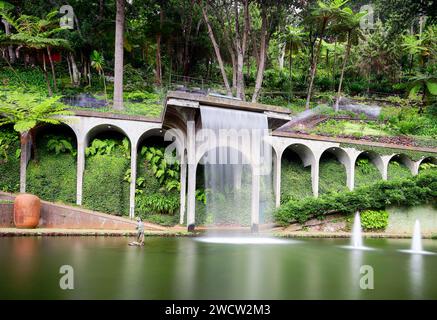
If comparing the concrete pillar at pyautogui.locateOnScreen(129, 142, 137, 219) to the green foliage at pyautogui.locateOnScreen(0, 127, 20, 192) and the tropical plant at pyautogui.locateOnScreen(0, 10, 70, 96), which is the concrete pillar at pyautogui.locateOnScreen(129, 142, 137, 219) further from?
the tropical plant at pyautogui.locateOnScreen(0, 10, 70, 96)

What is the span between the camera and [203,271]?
9016mm

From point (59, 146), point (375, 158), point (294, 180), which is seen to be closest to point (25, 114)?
point (59, 146)

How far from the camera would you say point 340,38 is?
115 feet

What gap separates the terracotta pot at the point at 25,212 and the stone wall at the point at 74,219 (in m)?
0.49

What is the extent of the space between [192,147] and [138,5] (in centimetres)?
1721

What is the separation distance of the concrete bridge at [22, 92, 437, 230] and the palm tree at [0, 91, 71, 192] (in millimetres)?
796

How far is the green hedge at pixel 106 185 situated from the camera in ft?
63.0

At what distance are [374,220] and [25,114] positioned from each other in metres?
16.2

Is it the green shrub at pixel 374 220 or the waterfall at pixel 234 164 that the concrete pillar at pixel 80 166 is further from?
the green shrub at pixel 374 220

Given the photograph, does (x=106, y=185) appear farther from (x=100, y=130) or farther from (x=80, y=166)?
(x=100, y=130)

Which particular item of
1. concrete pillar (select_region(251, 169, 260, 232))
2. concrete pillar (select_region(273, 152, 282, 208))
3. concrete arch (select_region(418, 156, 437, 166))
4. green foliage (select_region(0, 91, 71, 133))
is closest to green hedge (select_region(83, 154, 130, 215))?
green foliage (select_region(0, 91, 71, 133))

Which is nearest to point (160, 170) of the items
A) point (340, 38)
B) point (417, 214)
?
point (417, 214)

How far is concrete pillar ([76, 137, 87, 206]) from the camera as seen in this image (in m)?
19.2

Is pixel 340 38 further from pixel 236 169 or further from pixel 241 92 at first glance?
pixel 236 169
